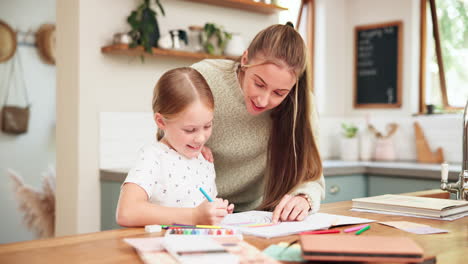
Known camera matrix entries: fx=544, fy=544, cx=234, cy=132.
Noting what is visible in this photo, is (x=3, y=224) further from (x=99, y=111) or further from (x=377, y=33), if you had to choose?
(x=377, y=33)

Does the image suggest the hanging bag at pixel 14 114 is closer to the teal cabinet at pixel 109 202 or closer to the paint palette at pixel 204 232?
the teal cabinet at pixel 109 202

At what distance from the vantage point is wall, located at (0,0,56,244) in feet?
14.4

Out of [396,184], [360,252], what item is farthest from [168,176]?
[396,184]

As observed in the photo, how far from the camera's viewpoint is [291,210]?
1.50 metres

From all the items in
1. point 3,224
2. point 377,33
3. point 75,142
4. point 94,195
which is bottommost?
point 3,224

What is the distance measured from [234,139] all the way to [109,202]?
1.29 meters

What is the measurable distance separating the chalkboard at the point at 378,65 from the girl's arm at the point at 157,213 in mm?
3175

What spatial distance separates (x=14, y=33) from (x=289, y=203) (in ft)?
11.8

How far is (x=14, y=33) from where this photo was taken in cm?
439

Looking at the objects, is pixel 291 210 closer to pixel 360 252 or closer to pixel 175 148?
pixel 175 148

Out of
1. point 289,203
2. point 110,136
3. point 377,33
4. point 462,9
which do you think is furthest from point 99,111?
point 462,9

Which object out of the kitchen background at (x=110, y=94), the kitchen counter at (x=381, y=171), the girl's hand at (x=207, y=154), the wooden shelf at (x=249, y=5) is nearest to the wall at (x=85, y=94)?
the kitchen background at (x=110, y=94)

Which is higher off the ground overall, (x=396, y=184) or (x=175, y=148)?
(x=175, y=148)

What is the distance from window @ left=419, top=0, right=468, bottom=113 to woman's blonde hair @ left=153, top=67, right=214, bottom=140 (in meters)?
3.00
